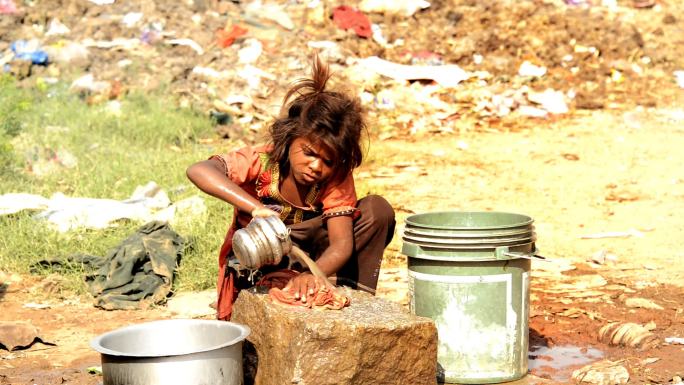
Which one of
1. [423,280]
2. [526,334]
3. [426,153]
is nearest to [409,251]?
[423,280]

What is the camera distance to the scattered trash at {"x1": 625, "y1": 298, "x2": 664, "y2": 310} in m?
4.80

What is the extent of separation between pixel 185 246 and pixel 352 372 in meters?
2.44

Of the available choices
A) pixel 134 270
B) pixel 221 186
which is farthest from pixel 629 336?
pixel 134 270

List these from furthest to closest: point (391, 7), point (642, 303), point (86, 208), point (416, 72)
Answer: point (391, 7), point (416, 72), point (86, 208), point (642, 303)

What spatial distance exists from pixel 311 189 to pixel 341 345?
2.77 feet

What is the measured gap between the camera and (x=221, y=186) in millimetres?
3598

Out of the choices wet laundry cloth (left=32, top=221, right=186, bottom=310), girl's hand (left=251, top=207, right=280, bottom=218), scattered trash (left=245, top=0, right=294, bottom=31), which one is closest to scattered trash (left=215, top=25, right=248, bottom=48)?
scattered trash (left=245, top=0, right=294, bottom=31)

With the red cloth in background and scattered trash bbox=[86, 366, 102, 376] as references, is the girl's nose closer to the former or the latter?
scattered trash bbox=[86, 366, 102, 376]

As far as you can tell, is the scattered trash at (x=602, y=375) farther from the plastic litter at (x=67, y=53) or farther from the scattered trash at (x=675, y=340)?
the plastic litter at (x=67, y=53)

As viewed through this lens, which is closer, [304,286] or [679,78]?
[304,286]

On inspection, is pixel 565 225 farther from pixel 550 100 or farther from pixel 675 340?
pixel 550 100

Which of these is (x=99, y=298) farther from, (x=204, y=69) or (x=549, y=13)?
(x=549, y=13)

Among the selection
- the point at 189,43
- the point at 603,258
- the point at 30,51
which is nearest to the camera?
the point at 603,258

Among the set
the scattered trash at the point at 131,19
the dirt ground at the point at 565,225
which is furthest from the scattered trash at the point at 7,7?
the dirt ground at the point at 565,225
